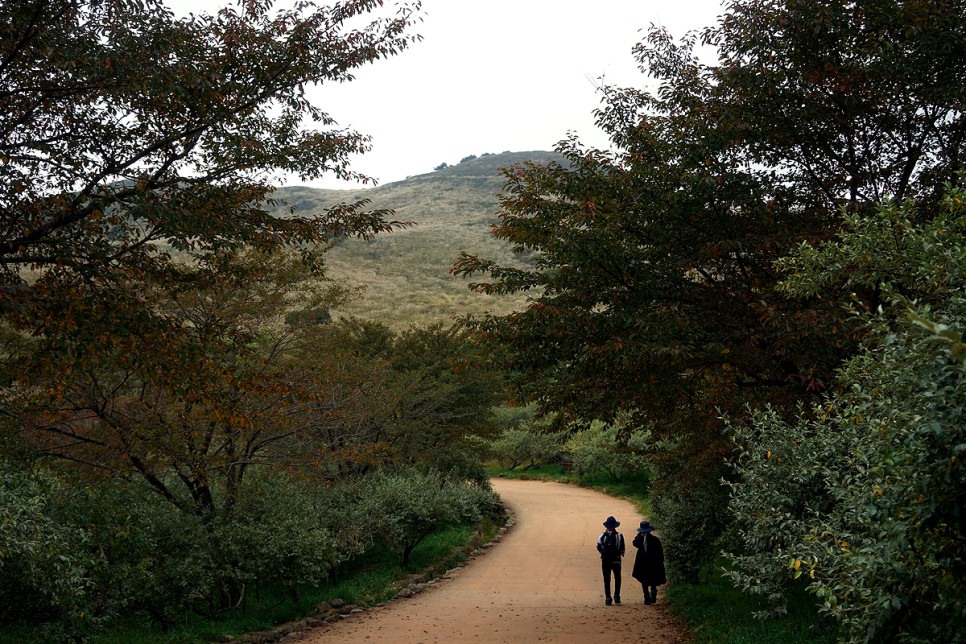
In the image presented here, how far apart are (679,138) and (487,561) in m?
11.1

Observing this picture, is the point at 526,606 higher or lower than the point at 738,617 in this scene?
lower

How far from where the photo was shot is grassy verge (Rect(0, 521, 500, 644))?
8.23 metres

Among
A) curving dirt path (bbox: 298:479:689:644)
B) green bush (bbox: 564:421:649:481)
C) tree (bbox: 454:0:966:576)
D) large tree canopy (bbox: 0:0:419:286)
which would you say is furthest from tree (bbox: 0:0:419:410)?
green bush (bbox: 564:421:649:481)

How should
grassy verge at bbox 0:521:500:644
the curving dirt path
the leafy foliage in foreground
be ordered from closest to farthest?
the leafy foliage in foreground → grassy verge at bbox 0:521:500:644 → the curving dirt path

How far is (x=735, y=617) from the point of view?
27.6 ft

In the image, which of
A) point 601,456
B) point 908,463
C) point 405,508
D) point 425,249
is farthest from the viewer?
point 425,249

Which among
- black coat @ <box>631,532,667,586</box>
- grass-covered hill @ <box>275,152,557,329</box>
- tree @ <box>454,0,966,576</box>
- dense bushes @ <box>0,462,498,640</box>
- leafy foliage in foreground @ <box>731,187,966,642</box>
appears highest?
grass-covered hill @ <box>275,152,557,329</box>

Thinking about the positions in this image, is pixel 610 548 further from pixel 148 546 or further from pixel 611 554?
pixel 148 546

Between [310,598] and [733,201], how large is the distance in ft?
29.3

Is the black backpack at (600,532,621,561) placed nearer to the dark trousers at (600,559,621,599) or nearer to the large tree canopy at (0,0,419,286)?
the dark trousers at (600,559,621,599)

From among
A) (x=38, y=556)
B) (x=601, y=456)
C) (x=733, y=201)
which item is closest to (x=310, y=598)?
(x=38, y=556)

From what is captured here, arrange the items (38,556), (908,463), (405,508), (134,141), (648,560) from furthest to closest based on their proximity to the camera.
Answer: (405,508) → (648,560) → (134,141) → (38,556) → (908,463)

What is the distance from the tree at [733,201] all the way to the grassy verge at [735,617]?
7.80 ft

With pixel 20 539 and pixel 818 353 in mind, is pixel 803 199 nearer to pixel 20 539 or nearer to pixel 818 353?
pixel 818 353
